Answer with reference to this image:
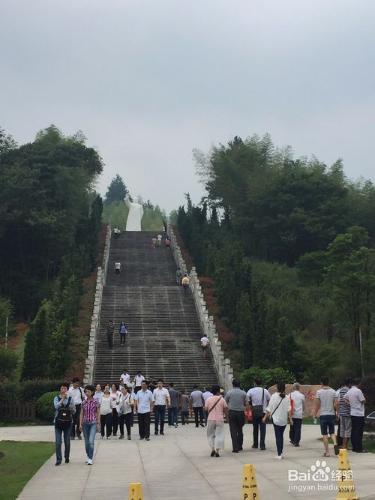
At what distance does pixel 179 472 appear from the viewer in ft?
49.7

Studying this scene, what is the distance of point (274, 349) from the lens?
126 ft

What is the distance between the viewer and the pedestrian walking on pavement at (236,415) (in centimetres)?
1800

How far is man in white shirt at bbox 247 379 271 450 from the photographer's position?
60.9ft

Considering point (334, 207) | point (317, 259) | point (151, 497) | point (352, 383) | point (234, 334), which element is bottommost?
point (151, 497)

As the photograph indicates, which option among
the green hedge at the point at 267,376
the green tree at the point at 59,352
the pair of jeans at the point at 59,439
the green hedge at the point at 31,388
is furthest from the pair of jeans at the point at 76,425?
the green tree at the point at 59,352

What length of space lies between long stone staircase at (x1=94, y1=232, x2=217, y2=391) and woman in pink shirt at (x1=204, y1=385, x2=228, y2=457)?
17792 millimetres

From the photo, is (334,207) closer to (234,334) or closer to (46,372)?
(234,334)

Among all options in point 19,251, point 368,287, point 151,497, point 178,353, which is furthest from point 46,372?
point 19,251

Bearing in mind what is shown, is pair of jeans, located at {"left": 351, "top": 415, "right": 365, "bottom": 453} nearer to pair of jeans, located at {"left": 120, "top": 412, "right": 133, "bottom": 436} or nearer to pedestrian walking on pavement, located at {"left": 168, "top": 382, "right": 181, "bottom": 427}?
pair of jeans, located at {"left": 120, "top": 412, "right": 133, "bottom": 436}

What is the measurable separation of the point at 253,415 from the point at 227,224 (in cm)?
5969

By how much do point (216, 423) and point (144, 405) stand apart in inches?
175

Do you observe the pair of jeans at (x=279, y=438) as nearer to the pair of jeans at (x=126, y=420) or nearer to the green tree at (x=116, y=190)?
the pair of jeans at (x=126, y=420)

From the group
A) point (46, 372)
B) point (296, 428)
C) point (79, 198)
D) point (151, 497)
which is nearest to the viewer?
point (151, 497)

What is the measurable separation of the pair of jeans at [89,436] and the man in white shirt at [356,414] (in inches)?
205
